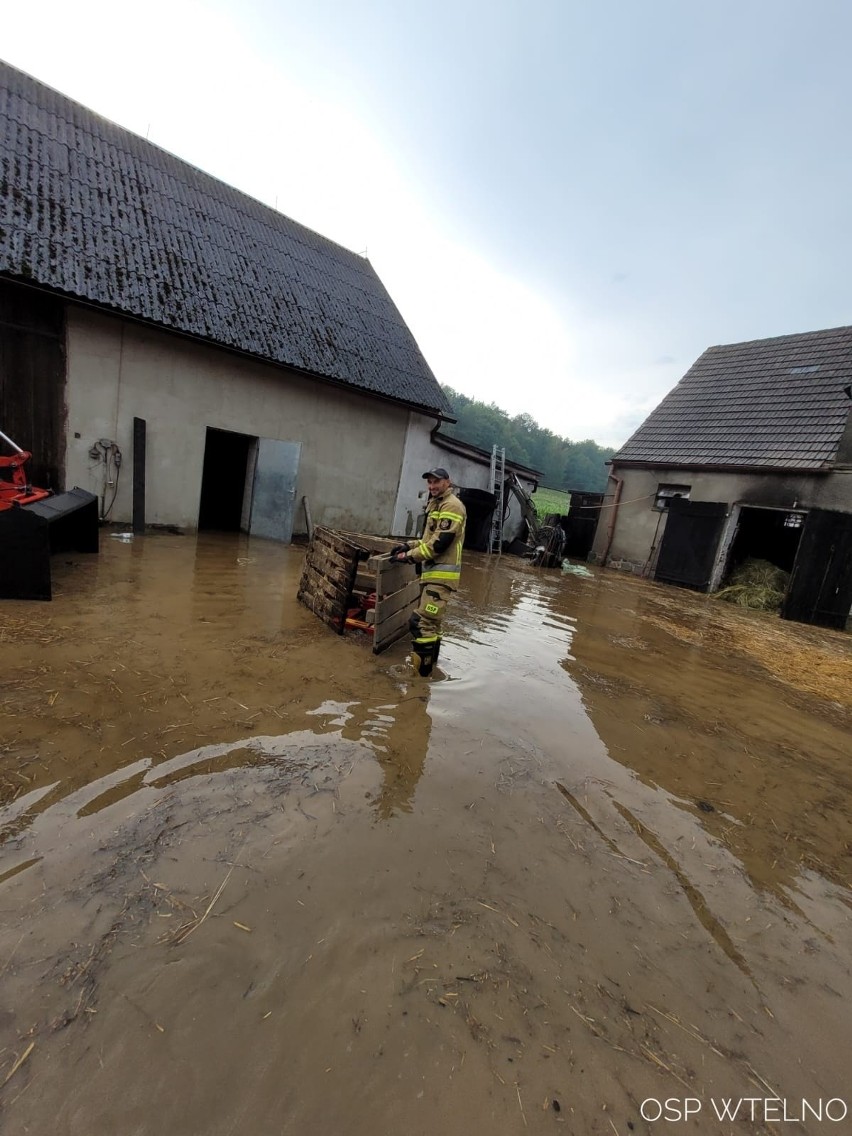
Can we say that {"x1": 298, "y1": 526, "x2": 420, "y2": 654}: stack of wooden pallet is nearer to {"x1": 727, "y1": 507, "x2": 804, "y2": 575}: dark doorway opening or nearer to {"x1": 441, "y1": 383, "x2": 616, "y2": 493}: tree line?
{"x1": 727, "y1": 507, "x2": 804, "y2": 575}: dark doorway opening

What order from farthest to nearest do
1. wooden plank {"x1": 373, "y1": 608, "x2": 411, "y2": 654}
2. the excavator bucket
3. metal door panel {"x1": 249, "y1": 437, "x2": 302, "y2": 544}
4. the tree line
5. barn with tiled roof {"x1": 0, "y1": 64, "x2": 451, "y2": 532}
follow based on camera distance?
1. the tree line
2. metal door panel {"x1": 249, "y1": 437, "x2": 302, "y2": 544}
3. barn with tiled roof {"x1": 0, "y1": 64, "x2": 451, "y2": 532}
4. wooden plank {"x1": 373, "y1": 608, "x2": 411, "y2": 654}
5. the excavator bucket

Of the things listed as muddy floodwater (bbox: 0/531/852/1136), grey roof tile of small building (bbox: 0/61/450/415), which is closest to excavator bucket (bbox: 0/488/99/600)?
muddy floodwater (bbox: 0/531/852/1136)

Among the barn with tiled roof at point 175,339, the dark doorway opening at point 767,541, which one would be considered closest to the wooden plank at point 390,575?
the barn with tiled roof at point 175,339

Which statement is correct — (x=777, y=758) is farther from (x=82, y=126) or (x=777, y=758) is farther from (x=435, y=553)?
(x=82, y=126)

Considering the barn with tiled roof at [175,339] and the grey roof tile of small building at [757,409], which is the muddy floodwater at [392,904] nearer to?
the barn with tiled roof at [175,339]

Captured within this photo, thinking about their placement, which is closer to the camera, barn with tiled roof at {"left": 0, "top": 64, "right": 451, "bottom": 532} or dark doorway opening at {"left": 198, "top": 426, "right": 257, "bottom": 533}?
barn with tiled roof at {"left": 0, "top": 64, "right": 451, "bottom": 532}

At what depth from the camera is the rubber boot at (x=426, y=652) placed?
15.1ft

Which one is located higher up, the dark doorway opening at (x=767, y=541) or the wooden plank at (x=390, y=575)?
the dark doorway opening at (x=767, y=541)

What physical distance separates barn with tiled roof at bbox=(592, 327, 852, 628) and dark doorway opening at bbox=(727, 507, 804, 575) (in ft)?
0.13

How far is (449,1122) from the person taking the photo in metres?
1.42

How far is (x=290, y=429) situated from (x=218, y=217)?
5.60 meters

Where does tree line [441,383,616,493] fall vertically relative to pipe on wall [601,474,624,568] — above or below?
above

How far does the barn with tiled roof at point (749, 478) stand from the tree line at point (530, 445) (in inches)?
1858

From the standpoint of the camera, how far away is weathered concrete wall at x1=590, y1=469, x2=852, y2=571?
12.3 metres
